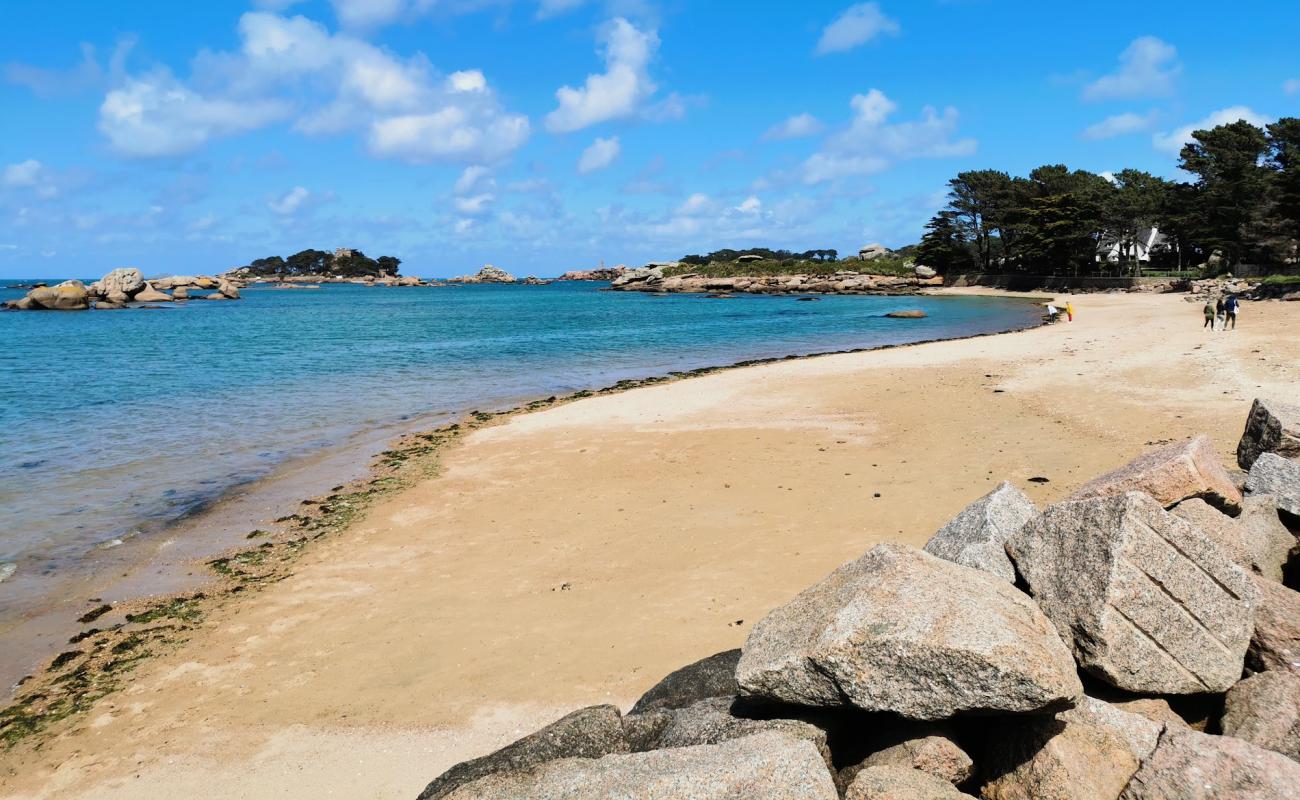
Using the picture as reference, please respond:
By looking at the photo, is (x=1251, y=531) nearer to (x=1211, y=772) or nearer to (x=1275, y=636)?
(x=1275, y=636)

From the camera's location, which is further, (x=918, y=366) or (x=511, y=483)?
(x=918, y=366)

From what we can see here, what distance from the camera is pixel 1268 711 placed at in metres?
4.56

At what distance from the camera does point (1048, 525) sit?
5.77m

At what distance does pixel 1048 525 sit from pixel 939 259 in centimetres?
11615

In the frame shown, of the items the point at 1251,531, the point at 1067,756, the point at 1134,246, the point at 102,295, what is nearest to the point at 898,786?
the point at 1067,756

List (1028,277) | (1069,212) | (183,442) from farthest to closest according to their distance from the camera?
(1028,277) → (1069,212) → (183,442)

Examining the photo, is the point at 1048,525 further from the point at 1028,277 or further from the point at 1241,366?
the point at 1028,277

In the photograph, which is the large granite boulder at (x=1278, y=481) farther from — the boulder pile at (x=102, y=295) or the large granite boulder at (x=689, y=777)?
the boulder pile at (x=102, y=295)

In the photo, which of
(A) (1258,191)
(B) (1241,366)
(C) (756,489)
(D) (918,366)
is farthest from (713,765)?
(A) (1258,191)

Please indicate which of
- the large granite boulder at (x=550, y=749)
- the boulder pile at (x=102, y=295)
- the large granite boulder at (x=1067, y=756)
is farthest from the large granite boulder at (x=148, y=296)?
the large granite boulder at (x=1067, y=756)

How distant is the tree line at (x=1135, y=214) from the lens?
212 ft

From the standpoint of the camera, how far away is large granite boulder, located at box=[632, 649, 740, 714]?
568 cm

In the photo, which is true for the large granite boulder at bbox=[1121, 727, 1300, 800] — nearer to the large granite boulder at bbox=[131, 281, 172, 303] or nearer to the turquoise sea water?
the turquoise sea water

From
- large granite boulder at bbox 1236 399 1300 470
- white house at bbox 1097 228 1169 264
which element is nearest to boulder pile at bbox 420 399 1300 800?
large granite boulder at bbox 1236 399 1300 470
